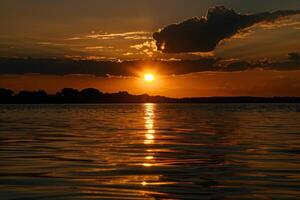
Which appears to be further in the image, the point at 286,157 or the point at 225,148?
the point at 225,148

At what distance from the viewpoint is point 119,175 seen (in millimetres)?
19531

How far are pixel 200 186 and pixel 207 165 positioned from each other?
5.90m

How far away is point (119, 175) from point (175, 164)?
14.4ft

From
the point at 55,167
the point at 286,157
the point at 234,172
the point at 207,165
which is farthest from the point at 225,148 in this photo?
the point at 55,167

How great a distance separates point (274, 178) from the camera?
18844 millimetres

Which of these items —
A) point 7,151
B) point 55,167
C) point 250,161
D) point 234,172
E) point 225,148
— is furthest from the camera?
point 225,148

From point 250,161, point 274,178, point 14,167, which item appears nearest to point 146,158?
point 250,161

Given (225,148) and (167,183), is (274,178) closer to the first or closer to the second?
(167,183)

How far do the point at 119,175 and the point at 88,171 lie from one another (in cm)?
173

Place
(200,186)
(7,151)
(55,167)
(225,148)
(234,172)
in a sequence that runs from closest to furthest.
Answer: (200,186) < (234,172) < (55,167) < (7,151) < (225,148)

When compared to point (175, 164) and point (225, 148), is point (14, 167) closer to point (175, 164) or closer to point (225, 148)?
point (175, 164)

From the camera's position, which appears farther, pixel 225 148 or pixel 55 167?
pixel 225 148

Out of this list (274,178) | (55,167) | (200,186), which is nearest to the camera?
(200,186)

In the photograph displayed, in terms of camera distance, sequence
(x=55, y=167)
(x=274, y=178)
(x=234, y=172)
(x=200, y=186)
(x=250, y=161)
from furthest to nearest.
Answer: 1. (x=250, y=161)
2. (x=55, y=167)
3. (x=234, y=172)
4. (x=274, y=178)
5. (x=200, y=186)
